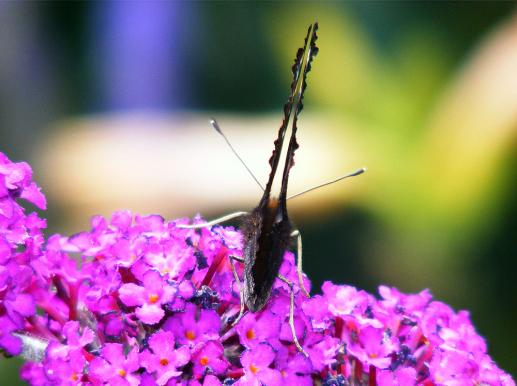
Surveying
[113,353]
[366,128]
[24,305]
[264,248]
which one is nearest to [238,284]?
[264,248]

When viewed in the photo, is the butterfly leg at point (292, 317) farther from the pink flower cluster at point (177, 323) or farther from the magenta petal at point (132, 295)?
the magenta petal at point (132, 295)

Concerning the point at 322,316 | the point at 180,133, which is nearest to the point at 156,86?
the point at 180,133

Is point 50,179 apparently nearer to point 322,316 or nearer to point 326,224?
point 326,224

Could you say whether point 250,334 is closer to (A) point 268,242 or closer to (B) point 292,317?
(B) point 292,317

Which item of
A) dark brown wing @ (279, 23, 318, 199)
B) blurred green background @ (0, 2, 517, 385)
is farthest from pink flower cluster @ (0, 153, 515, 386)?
blurred green background @ (0, 2, 517, 385)

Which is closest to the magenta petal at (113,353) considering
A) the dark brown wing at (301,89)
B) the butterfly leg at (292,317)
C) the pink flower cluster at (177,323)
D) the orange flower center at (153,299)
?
the pink flower cluster at (177,323)

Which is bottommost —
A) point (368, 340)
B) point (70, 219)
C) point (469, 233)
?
point (70, 219)

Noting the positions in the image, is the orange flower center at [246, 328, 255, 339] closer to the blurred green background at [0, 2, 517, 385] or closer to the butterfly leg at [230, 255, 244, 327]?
the butterfly leg at [230, 255, 244, 327]
